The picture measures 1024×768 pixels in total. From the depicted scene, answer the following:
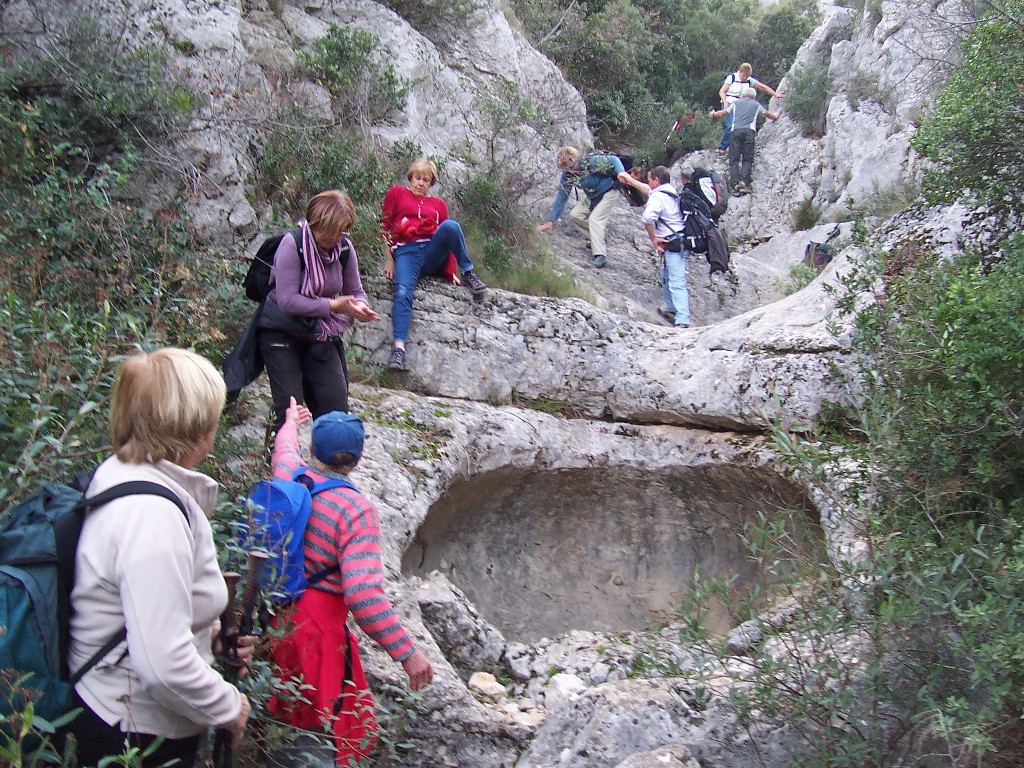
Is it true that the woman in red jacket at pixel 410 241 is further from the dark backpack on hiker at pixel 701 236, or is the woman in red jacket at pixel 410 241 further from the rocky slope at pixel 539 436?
the dark backpack on hiker at pixel 701 236

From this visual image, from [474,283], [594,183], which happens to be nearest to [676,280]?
[594,183]

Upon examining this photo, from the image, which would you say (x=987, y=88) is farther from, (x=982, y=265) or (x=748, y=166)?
(x=748, y=166)

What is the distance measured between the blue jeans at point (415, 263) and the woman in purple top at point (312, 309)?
2016 mm

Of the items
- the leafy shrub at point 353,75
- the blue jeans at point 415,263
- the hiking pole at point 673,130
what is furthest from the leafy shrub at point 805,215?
the blue jeans at point 415,263

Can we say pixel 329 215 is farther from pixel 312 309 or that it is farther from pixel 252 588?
pixel 252 588

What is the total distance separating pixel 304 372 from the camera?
5141 mm

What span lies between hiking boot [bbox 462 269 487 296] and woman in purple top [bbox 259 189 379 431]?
8.23 ft

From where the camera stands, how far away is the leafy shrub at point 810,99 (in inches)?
649

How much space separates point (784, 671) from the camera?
401cm

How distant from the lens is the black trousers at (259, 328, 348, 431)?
16.2ft

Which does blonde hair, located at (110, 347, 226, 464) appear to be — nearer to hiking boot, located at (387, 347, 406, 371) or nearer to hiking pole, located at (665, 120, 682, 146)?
hiking boot, located at (387, 347, 406, 371)

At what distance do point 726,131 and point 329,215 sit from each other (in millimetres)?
12946

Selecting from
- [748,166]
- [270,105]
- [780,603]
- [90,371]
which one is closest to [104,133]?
[270,105]

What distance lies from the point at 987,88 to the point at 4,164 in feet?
22.1
